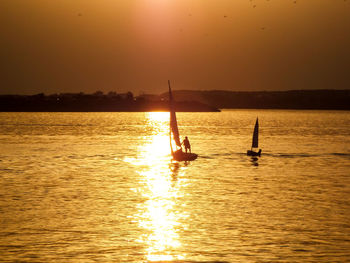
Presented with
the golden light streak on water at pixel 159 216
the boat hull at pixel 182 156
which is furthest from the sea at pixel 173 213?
the boat hull at pixel 182 156

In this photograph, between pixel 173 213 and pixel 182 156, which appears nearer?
pixel 173 213

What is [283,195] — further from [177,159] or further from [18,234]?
[177,159]

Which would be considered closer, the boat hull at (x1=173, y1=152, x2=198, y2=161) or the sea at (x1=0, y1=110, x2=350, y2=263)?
the sea at (x1=0, y1=110, x2=350, y2=263)

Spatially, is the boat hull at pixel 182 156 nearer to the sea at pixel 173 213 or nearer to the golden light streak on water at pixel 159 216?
the sea at pixel 173 213

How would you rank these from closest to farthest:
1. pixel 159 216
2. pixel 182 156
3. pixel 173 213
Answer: pixel 159 216
pixel 173 213
pixel 182 156

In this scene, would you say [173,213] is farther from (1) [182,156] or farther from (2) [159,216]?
(1) [182,156]

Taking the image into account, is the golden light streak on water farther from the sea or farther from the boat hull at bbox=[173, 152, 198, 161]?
the boat hull at bbox=[173, 152, 198, 161]

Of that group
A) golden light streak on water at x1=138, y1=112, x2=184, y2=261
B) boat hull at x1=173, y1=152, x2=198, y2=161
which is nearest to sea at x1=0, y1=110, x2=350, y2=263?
golden light streak on water at x1=138, y1=112, x2=184, y2=261

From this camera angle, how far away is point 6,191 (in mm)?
40844

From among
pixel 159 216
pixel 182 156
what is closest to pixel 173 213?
pixel 159 216

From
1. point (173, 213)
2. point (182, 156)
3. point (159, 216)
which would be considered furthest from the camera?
point (182, 156)

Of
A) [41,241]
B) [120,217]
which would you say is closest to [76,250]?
[41,241]

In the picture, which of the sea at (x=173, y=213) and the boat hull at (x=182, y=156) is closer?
the sea at (x=173, y=213)

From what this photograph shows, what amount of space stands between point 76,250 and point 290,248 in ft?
29.4
